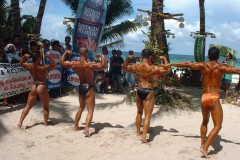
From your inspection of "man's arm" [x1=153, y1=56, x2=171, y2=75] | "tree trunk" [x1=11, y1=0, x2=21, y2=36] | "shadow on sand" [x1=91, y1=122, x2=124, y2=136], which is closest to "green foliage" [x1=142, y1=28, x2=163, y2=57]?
"shadow on sand" [x1=91, y1=122, x2=124, y2=136]

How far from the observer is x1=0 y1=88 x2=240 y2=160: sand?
6371 mm

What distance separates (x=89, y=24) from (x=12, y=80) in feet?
9.59

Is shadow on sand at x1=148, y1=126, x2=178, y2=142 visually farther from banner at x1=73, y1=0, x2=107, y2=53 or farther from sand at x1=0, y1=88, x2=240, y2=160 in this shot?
banner at x1=73, y1=0, x2=107, y2=53

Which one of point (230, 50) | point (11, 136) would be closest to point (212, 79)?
point (11, 136)

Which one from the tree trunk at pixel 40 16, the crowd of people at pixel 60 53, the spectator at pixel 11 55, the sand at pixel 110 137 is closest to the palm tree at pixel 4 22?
the tree trunk at pixel 40 16

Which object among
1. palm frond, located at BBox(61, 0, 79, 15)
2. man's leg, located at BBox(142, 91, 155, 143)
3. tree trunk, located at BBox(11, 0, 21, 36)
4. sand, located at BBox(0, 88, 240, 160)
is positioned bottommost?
sand, located at BBox(0, 88, 240, 160)

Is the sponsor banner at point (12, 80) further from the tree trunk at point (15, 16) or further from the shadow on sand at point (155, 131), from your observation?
the shadow on sand at point (155, 131)

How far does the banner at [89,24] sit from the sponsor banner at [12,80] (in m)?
1.89

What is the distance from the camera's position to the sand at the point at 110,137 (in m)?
6.37

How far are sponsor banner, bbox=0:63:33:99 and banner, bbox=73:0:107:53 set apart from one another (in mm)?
1894

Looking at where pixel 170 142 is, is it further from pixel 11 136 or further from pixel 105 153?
pixel 11 136

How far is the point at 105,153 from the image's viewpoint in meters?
6.42

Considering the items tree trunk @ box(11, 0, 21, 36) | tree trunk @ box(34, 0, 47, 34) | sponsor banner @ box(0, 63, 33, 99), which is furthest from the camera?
tree trunk @ box(34, 0, 47, 34)

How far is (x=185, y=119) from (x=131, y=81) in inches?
192
